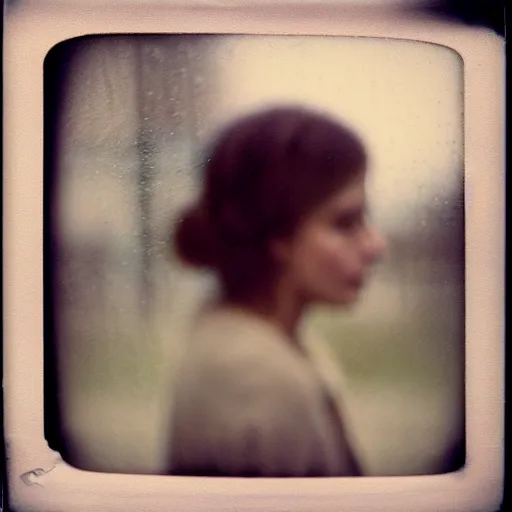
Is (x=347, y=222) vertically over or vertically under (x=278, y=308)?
over

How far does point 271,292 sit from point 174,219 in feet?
0.56

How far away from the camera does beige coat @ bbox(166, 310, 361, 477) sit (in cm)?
87

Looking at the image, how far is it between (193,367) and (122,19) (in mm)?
489

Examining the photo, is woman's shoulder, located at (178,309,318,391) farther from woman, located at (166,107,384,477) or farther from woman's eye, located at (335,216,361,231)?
woman's eye, located at (335,216,361,231)

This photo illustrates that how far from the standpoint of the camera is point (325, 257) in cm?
89

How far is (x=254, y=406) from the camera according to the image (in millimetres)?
874

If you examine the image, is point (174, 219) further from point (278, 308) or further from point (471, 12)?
point (471, 12)

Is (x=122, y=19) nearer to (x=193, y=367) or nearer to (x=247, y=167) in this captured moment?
(x=247, y=167)

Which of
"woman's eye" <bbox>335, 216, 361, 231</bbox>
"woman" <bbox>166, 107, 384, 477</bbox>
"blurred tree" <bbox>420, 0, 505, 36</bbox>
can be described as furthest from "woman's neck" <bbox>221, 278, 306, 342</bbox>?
"blurred tree" <bbox>420, 0, 505, 36</bbox>

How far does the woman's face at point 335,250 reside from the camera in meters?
0.88

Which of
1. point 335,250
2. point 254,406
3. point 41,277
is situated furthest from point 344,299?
point 41,277

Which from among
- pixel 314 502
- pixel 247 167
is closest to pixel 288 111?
pixel 247 167

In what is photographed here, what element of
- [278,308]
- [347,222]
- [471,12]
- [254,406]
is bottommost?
[254,406]

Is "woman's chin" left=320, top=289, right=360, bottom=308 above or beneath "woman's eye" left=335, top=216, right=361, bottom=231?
beneath
